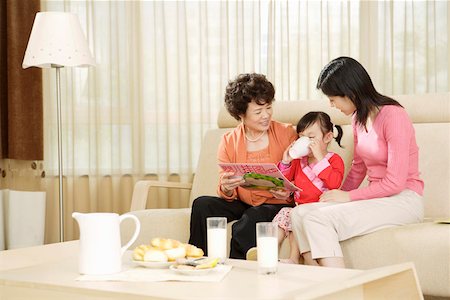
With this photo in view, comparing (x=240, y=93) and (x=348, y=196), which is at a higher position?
(x=240, y=93)

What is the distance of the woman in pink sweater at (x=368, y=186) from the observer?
262cm

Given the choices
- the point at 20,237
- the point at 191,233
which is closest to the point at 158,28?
the point at 20,237

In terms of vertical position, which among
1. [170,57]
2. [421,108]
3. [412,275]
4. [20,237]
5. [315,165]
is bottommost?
[20,237]

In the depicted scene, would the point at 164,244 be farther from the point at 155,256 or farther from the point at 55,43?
the point at 55,43

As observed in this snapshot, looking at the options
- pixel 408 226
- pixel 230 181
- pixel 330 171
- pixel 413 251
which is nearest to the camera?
pixel 413 251

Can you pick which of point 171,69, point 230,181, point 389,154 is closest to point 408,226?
point 389,154

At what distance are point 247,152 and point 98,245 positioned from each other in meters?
1.28

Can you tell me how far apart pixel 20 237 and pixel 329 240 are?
2.34 meters

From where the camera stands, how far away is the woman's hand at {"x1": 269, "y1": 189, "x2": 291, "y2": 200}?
2994 millimetres

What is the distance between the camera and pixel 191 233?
9.93ft

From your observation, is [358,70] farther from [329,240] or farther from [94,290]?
[94,290]

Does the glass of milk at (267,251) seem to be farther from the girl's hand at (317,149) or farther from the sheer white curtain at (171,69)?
the sheer white curtain at (171,69)

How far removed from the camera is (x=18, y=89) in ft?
14.2

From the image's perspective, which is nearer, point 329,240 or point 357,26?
point 329,240
